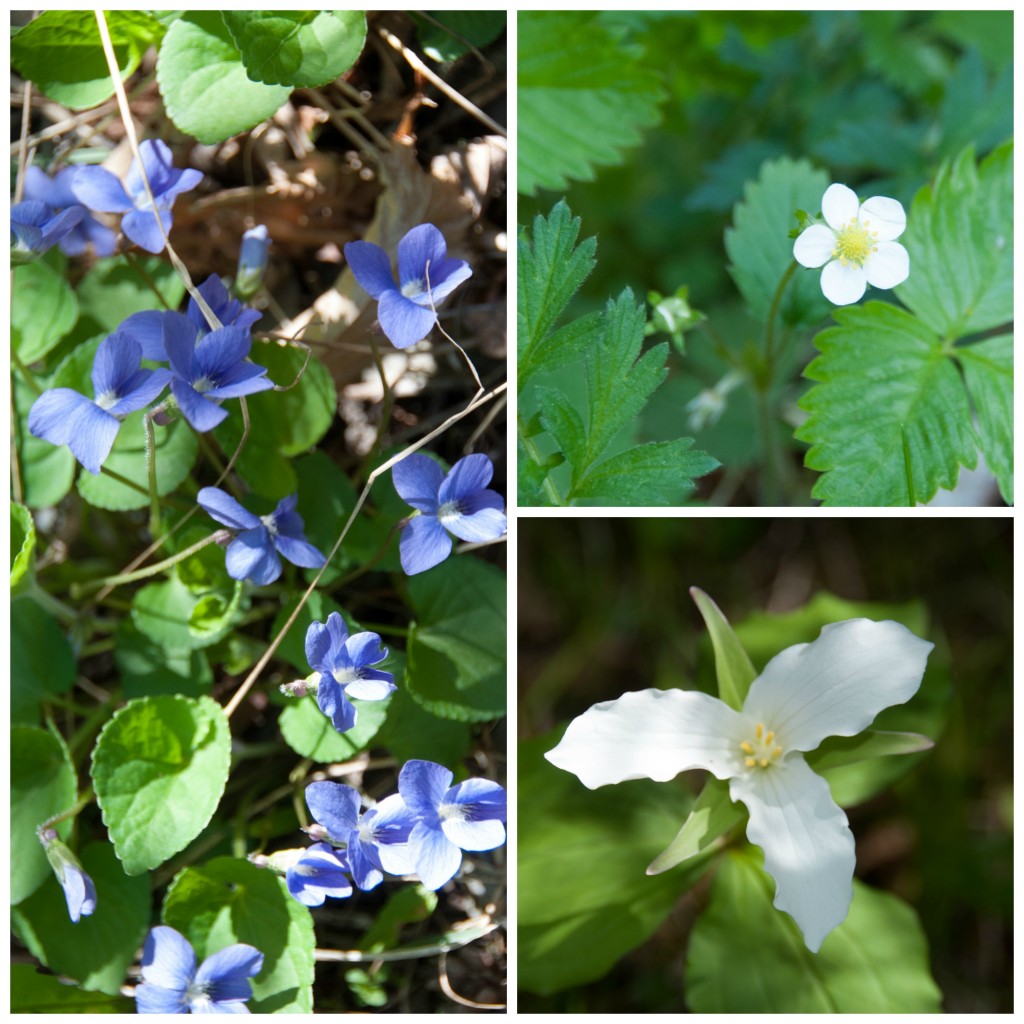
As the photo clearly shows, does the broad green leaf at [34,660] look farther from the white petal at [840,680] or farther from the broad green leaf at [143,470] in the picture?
the white petal at [840,680]

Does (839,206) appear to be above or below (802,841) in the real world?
→ above

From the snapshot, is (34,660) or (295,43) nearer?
(295,43)

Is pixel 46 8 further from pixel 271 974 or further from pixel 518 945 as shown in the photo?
pixel 518 945

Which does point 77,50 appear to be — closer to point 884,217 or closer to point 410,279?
point 410,279

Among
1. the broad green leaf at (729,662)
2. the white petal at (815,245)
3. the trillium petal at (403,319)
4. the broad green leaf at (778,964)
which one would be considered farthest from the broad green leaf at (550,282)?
the broad green leaf at (778,964)

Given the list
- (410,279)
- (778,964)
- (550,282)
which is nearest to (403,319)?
(410,279)

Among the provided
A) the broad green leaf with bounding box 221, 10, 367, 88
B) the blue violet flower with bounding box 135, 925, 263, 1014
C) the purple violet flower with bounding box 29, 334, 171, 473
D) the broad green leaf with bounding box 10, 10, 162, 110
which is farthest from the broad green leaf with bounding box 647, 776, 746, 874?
the broad green leaf with bounding box 10, 10, 162, 110

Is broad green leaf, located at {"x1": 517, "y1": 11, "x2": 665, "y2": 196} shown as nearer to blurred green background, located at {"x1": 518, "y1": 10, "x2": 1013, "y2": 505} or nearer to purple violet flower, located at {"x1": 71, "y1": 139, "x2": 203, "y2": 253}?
blurred green background, located at {"x1": 518, "y1": 10, "x2": 1013, "y2": 505}
